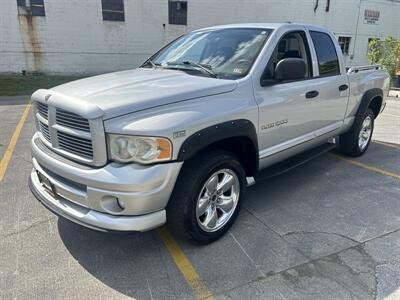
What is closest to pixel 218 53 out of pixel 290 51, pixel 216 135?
pixel 290 51

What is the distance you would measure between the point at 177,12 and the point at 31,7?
25.9 feet

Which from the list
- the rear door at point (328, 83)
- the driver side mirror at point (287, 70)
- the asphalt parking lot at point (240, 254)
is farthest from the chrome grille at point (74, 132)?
the rear door at point (328, 83)

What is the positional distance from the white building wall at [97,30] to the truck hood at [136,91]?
56.4ft

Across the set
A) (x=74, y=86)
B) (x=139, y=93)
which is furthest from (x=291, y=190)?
(x=74, y=86)

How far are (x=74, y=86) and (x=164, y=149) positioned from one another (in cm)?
122

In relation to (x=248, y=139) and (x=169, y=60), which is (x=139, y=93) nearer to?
(x=248, y=139)

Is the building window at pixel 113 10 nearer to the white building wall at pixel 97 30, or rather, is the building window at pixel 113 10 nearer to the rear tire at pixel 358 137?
the white building wall at pixel 97 30

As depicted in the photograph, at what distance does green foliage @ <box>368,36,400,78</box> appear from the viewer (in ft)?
49.8

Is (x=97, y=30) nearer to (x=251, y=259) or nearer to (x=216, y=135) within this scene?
(x=216, y=135)

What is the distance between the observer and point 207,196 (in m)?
3.07

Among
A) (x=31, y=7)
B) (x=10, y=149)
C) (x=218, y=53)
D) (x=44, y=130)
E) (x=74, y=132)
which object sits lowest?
(x=10, y=149)

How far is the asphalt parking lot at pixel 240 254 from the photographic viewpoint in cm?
260

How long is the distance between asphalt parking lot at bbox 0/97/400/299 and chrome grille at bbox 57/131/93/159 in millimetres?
956

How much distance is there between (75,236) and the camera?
3.27 meters
